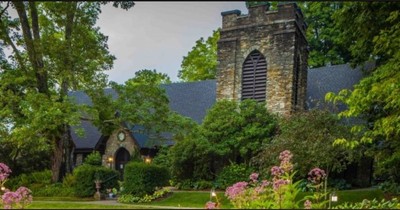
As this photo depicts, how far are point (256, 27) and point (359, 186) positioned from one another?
9340 millimetres

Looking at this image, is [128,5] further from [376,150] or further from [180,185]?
[180,185]

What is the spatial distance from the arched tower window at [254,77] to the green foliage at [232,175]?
4.31m

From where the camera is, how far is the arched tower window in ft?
76.2

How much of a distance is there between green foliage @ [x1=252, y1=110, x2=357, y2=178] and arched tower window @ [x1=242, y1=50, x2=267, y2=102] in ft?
15.8

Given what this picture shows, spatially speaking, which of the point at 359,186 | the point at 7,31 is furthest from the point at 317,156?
the point at 7,31

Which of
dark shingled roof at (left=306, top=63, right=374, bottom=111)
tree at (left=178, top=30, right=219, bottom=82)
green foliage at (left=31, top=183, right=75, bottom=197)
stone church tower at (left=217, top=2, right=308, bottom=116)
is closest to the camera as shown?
green foliage at (left=31, top=183, right=75, bottom=197)

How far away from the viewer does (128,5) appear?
11.2 metres

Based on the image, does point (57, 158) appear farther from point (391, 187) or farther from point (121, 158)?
point (391, 187)

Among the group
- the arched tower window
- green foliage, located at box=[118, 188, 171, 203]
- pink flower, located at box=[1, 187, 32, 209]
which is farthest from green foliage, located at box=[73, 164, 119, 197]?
pink flower, located at box=[1, 187, 32, 209]

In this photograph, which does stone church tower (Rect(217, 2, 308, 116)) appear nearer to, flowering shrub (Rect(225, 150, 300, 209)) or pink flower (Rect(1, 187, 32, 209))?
flowering shrub (Rect(225, 150, 300, 209))

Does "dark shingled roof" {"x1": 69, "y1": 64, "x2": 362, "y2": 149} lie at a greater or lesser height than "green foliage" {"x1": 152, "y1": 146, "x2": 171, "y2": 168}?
greater

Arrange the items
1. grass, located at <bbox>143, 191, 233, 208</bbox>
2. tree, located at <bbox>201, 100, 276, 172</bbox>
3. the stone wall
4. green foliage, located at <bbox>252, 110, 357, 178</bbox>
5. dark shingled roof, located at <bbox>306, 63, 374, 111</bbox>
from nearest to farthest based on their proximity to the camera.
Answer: green foliage, located at <bbox>252, 110, 357, 178</bbox> → grass, located at <bbox>143, 191, 233, 208</bbox> → tree, located at <bbox>201, 100, 276, 172</bbox> → dark shingled roof, located at <bbox>306, 63, 374, 111</bbox> → the stone wall

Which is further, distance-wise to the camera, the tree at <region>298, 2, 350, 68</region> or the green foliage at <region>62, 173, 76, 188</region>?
the tree at <region>298, 2, 350, 68</region>

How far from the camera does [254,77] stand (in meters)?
23.5
